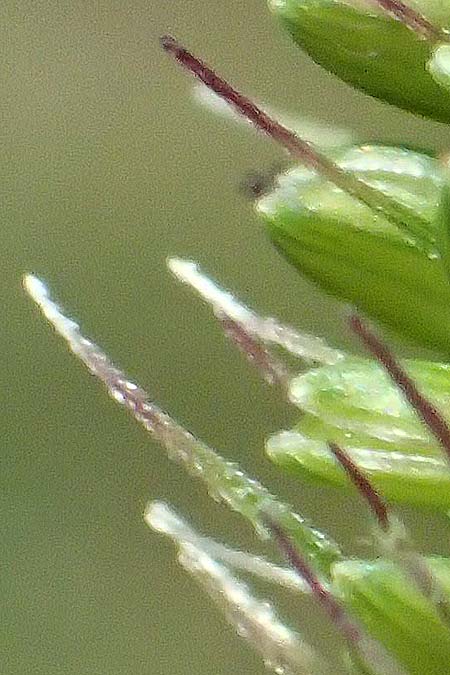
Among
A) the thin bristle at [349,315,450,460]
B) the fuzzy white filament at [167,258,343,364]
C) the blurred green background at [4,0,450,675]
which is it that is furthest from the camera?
the blurred green background at [4,0,450,675]

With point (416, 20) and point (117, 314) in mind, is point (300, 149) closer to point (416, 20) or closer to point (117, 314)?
point (416, 20)

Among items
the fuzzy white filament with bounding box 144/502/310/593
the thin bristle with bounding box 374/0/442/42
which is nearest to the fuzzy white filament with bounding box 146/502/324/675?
the fuzzy white filament with bounding box 144/502/310/593

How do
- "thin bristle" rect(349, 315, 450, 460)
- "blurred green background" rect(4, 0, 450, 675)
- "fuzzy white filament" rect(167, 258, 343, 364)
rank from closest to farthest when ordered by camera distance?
1. "thin bristle" rect(349, 315, 450, 460)
2. "fuzzy white filament" rect(167, 258, 343, 364)
3. "blurred green background" rect(4, 0, 450, 675)

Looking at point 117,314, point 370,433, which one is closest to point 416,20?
point 370,433

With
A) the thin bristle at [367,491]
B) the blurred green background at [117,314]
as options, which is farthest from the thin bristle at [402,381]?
the blurred green background at [117,314]

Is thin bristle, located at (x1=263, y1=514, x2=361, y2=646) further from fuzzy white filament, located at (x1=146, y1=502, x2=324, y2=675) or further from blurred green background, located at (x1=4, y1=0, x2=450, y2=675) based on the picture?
blurred green background, located at (x1=4, y1=0, x2=450, y2=675)

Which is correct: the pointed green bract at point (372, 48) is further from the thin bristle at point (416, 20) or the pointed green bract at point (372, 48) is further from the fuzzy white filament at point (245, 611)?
the fuzzy white filament at point (245, 611)
